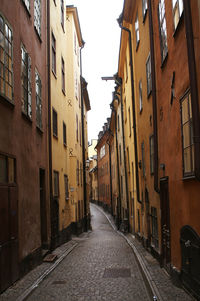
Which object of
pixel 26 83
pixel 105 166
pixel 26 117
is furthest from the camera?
pixel 105 166

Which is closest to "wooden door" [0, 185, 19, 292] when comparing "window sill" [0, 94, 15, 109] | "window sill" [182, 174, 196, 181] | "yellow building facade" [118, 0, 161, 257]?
"window sill" [0, 94, 15, 109]

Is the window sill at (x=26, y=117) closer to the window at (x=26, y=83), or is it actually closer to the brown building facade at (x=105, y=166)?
the window at (x=26, y=83)

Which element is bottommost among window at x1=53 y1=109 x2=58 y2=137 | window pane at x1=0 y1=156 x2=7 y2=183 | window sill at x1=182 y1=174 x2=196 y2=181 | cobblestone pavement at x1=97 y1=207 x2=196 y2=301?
cobblestone pavement at x1=97 y1=207 x2=196 y2=301

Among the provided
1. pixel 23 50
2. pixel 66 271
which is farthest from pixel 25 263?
pixel 23 50

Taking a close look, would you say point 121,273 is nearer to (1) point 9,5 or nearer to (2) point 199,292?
(2) point 199,292

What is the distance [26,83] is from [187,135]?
528cm

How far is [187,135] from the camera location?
721 cm

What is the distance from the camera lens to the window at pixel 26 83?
1020 centimetres

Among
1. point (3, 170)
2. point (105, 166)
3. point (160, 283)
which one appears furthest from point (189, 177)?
point (105, 166)

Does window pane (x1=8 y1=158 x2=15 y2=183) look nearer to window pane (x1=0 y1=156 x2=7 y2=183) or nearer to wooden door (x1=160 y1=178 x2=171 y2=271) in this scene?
window pane (x1=0 y1=156 x2=7 y2=183)

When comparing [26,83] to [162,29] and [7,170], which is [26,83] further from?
[162,29]

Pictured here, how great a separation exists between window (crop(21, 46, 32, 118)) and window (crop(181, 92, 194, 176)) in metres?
4.52

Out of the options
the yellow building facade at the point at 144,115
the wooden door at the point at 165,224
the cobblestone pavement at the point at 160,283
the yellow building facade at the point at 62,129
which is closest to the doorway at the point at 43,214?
the yellow building facade at the point at 62,129

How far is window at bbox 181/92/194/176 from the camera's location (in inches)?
272
